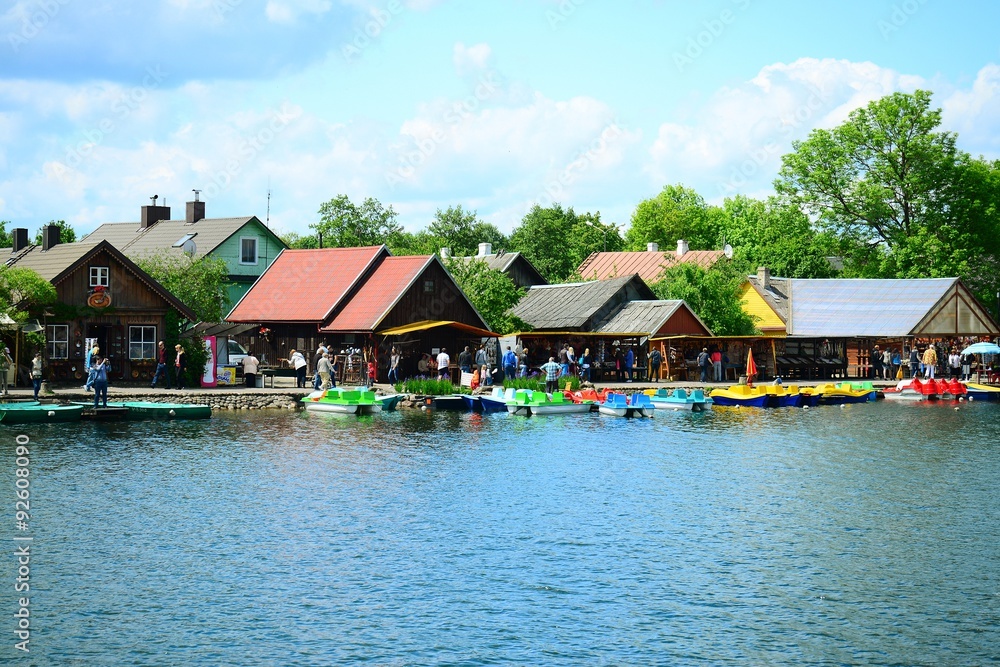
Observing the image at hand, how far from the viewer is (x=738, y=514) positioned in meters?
26.5

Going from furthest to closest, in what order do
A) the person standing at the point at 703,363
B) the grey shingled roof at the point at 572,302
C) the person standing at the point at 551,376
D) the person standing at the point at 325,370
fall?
1. the grey shingled roof at the point at 572,302
2. the person standing at the point at 703,363
3. the person standing at the point at 325,370
4. the person standing at the point at 551,376

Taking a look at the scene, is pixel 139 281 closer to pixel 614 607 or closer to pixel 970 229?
pixel 614 607

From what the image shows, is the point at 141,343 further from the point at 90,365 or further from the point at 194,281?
the point at 194,281

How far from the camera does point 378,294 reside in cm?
6044

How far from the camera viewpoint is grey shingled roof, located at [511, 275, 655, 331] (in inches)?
2662

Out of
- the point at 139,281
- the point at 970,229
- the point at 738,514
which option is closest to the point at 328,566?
the point at 738,514

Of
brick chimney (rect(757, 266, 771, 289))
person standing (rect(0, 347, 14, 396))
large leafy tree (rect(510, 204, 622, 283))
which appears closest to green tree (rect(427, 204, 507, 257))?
large leafy tree (rect(510, 204, 622, 283))

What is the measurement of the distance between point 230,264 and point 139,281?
29.3 m

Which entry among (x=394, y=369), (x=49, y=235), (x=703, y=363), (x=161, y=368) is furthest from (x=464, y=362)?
(x=49, y=235)

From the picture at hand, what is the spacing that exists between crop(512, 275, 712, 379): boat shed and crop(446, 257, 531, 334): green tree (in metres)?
1.95

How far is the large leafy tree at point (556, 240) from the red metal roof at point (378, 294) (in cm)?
4665

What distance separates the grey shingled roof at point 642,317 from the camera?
65.3 m

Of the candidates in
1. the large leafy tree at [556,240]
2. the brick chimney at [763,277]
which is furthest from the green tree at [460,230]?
the brick chimney at [763,277]

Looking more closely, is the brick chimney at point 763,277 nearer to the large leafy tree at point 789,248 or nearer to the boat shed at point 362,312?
the large leafy tree at point 789,248
